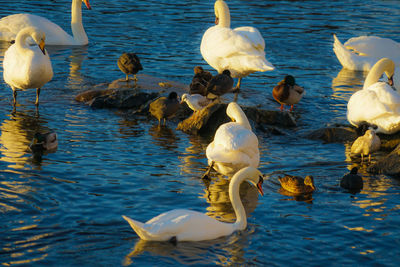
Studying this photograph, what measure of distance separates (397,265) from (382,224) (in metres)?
1.21

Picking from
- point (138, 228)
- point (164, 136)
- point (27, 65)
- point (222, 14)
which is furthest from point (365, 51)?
point (138, 228)

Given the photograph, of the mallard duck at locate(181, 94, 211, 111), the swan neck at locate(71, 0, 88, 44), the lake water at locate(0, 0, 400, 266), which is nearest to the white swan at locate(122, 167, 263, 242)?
the lake water at locate(0, 0, 400, 266)

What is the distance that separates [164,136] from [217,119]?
1.20m

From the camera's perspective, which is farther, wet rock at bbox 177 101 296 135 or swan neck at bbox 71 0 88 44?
swan neck at bbox 71 0 88 44

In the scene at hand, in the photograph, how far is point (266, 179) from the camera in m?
10.5

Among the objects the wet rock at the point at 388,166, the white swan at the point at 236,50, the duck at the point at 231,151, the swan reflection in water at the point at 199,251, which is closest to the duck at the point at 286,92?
the white swan at the point at 236,50

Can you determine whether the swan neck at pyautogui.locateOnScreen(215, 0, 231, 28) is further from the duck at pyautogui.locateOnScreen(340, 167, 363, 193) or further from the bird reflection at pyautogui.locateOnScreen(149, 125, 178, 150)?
the duck at pyautogui.locateOnScreen(340, 167, 363, 193)

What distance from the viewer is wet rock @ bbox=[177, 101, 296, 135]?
518 inches

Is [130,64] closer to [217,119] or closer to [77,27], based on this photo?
[217,119]

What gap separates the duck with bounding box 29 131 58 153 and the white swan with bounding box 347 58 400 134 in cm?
585

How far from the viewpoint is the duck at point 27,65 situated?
1396cm

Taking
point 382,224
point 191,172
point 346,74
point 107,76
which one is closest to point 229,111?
point 191,172

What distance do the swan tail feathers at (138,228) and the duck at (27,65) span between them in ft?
23.1

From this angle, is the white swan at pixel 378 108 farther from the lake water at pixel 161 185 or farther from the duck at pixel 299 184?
the duck at pixel 299 184
